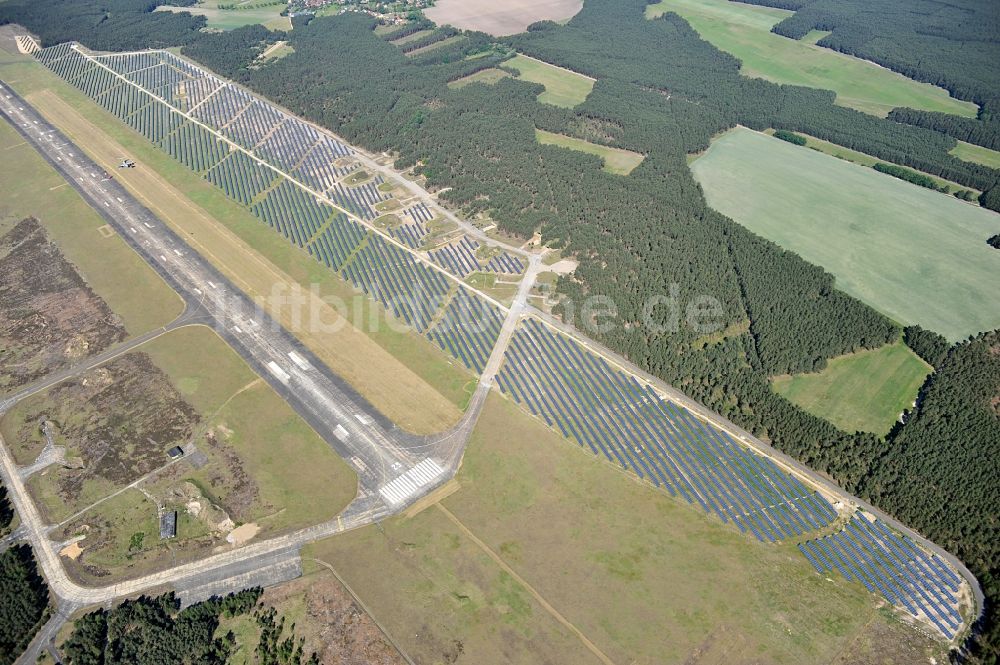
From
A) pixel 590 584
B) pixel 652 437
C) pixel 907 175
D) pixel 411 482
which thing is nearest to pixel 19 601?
pixel 411 482

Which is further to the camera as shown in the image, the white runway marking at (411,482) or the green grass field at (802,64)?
the green grass field at (802,64)

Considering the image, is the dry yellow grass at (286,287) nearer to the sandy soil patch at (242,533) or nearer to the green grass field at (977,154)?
the sandy soil patch at (242,533)

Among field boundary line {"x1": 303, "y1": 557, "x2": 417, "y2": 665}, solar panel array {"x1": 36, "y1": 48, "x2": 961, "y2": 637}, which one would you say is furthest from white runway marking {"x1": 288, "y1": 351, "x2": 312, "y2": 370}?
field boundary line {"x1": 303, "y1": 557, "x2": 417, "y2": 665}

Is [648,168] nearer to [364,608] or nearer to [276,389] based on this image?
[276,389]

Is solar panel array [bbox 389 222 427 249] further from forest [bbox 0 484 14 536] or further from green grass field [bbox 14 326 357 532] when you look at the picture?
forest [bbox 0 484 14 536]

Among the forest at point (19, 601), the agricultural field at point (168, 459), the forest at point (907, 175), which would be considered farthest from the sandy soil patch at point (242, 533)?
the forest at point (907, 175)

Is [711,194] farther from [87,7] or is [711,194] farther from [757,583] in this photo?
[87,7]
